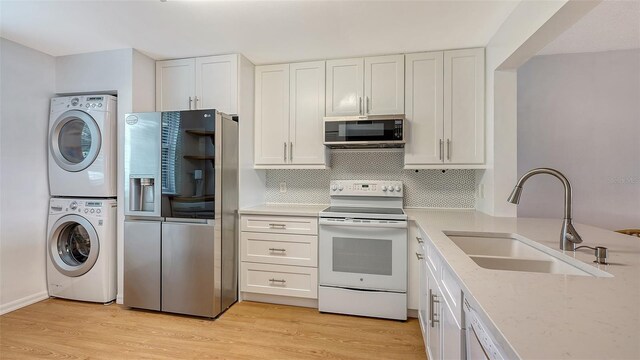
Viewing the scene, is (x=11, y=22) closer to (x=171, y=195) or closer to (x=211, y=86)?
(x=211, y=86)

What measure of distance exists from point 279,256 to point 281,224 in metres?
0.30

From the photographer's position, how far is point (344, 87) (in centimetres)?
279

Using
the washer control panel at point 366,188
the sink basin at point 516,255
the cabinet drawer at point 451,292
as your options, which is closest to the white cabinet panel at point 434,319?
the cabinet drawer at point 451,292

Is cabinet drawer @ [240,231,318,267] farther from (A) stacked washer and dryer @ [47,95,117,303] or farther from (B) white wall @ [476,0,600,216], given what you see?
(B) white wall @ [476,0,600,216]

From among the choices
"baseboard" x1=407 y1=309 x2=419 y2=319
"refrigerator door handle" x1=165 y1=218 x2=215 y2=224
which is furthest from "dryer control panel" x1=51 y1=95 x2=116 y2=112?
"baseboard" x1=407 y1=309 x2=419 y2=319

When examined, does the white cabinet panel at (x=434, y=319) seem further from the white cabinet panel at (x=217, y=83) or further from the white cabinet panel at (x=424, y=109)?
the white cabinet panel at (x=217, y=83)

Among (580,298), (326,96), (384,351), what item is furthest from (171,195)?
(580,298)

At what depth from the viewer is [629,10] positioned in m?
2.10

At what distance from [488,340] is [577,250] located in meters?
0.85

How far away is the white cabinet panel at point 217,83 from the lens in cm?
274

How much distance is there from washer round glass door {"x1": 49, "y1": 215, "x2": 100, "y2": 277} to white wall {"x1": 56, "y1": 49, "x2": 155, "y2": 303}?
25 centimetres

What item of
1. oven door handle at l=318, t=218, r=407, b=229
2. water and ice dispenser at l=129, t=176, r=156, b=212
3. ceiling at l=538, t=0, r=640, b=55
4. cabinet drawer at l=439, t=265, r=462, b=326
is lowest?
cabinet drawer at l=439, t=265, r=462, b=326

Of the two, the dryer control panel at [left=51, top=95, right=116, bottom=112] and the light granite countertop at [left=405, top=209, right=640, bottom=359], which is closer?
the light granite countertop at [left=405, top=209, right=640, bottom=359]

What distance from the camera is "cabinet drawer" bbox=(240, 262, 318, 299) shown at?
258 centimetres
